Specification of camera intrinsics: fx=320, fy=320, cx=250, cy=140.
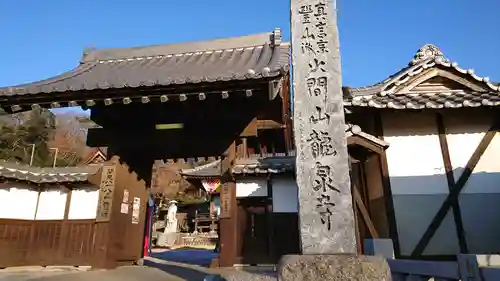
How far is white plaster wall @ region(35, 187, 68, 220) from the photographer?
9.19 meters

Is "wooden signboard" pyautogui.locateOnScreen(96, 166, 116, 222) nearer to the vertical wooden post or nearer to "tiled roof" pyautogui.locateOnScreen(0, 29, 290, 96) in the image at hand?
"tiled roof" pyautogui.locateOnScreen(0, 29, 290, 96)

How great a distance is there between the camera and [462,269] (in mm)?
3357

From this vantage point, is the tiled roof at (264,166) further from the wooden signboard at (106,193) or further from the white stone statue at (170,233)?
the white stone statue at (170,233)

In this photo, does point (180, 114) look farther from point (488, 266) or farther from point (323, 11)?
point (488, 266)

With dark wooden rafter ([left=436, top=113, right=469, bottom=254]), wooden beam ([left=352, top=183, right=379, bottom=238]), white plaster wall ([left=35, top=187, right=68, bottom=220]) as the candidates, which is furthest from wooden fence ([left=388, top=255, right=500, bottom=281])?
white plaster wall ([left=35, top=187, right=68, bottom=220])

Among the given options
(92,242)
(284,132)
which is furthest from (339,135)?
(92,242)

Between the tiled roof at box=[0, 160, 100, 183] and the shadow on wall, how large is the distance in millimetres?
7814

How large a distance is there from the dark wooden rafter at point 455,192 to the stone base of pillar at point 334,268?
4.07 metres

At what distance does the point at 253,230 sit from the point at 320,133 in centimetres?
515

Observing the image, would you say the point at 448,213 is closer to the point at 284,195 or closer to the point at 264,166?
the point at 284,195

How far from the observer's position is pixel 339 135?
411 cm

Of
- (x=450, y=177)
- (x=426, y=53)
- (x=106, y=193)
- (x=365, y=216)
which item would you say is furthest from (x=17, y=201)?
(x=426, y=53)

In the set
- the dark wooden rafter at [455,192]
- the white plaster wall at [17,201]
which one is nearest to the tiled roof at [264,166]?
the dark wooden rafter at [455,192]

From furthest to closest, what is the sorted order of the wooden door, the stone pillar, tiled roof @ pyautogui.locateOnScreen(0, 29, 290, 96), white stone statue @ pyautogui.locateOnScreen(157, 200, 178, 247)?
1. white stone statue @ pyautogui.locateOnScreen(157, 200, 178, 247)
2. the wooden door
3. tiled roof @ pyautogui.locateOnScreen(0, 29, 290, 96)
4. the stone pillar
